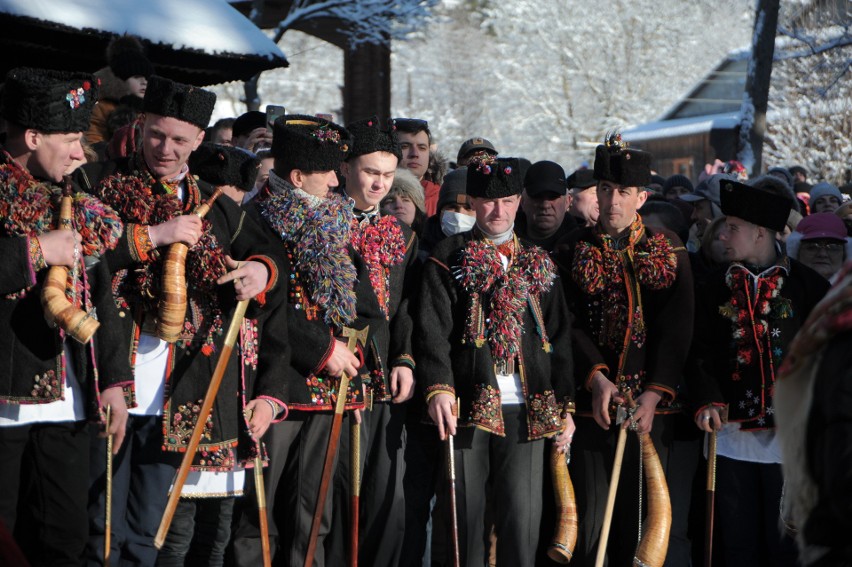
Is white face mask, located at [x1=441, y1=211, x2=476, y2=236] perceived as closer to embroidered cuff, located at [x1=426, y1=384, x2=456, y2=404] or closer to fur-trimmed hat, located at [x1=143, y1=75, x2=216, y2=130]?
embroidered cuff, located at [x1=426, y1=384, x2=456, y2=404]

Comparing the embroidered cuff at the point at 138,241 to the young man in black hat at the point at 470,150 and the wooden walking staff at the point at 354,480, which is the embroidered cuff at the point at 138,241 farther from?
the young man in black hat at the point at 470,150

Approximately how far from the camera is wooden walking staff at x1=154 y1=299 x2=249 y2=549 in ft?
14.3

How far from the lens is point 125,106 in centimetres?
655

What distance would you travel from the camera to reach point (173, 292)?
4344 millimetres

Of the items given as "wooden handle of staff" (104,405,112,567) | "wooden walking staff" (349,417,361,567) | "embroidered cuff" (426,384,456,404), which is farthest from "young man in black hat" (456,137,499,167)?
"wooden handle of staff" (104,405,112,567)

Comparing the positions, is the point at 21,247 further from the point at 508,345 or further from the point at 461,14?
the point at 461,14

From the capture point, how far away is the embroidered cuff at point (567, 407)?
5.45m

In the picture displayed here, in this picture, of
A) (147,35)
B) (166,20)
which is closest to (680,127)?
(166,20)

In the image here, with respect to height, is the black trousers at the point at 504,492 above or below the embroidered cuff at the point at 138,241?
below

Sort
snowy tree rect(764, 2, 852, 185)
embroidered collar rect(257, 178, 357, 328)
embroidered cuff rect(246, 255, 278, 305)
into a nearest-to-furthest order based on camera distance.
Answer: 1. embroidered cuff rect(246, 255, 278, 305)
2. embroidered collar rect(257, 178, 357, 328)
3. snowy tree rect(764, 2, 852, 185)

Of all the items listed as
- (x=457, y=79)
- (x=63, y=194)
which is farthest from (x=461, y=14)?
(x=63, y=194)

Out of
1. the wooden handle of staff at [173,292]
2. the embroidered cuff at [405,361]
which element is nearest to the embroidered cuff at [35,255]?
the wooden handle of staff at [173,292]

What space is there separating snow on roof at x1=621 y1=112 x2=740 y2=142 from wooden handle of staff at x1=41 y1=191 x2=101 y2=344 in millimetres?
28930

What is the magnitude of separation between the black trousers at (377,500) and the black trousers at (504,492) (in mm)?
311
